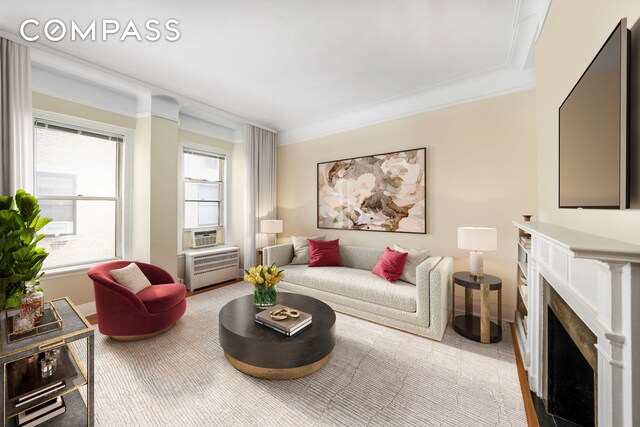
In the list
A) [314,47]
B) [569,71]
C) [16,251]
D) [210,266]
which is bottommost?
[210,266]

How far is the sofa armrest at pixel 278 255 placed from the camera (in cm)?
402

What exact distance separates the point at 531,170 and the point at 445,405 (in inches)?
101

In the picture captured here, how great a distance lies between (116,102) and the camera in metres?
3.50

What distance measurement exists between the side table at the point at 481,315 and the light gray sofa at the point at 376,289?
0.15m

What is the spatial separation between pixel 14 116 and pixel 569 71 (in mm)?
4518

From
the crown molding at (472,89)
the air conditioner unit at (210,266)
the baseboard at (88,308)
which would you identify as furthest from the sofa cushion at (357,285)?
the baseboard at (88,308)

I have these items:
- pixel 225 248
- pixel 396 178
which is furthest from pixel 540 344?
pixel 225 248

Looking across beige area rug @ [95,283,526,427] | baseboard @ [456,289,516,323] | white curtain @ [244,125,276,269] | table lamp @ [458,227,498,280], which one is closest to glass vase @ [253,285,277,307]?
beige area rug @ [95,283,526,427]

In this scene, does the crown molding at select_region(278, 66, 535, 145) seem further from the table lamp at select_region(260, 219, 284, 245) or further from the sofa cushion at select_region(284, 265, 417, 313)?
the sofa cushion at select_region(284, 265, 417, 313)

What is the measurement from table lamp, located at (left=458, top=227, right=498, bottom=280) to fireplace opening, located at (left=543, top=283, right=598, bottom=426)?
0.94 m

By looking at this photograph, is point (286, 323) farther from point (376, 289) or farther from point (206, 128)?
point (206, 128)

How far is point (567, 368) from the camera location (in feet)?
5.14

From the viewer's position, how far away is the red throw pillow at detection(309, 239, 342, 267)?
12.8 ft

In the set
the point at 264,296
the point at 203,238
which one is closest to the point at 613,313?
the point at 264,296
